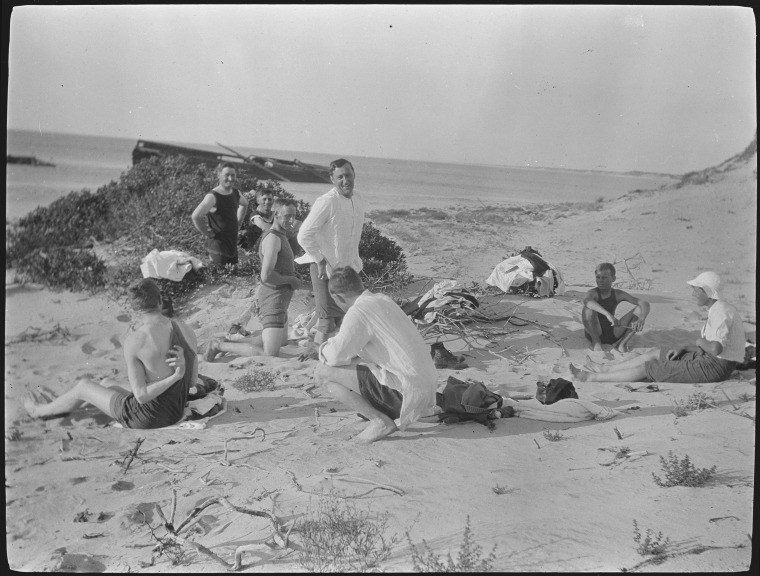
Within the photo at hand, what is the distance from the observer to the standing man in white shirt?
21.3 feet

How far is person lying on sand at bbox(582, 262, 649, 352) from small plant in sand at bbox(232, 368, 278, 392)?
→ 3030 mm

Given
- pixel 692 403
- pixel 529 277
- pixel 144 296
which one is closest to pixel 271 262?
pixel 144 296

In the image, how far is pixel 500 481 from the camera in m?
5.13

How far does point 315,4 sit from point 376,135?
1395 mm

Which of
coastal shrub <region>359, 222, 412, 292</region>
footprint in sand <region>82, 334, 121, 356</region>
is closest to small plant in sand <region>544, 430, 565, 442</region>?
coastal shrub <region>359, 222, 412, 292</region>

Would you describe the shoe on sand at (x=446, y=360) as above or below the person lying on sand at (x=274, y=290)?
below

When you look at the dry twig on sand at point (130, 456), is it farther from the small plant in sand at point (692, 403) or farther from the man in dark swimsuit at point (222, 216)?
the small plant in sand at point (692, 403)

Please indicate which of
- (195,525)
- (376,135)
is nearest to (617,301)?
(376,135)

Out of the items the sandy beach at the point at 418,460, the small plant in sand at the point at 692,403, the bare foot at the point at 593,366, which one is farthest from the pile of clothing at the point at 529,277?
the small plant in sand at the point at 692,403

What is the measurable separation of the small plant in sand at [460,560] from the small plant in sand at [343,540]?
199mm

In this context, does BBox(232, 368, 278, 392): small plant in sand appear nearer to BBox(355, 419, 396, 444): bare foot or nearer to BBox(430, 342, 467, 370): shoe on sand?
BBox(355, 419, 396, 444): bare foot

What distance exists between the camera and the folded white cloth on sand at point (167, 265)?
726 centimetres

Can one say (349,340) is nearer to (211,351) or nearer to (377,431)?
(377,431)

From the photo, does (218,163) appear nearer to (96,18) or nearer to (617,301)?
(96,18)
